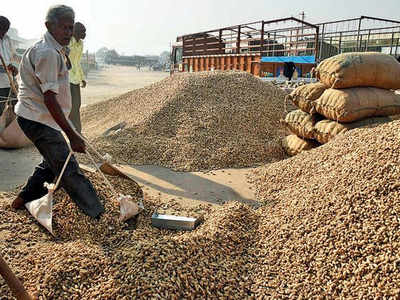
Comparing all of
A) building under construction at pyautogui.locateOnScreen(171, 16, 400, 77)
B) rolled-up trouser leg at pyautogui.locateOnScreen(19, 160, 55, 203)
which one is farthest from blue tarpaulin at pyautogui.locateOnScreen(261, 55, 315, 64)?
rolled-up trouser leg at pyautogui.locateOnScreen(19, 160, 55, 203)

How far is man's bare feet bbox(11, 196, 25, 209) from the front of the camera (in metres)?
2.98

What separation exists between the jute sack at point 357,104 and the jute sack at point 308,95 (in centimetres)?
24

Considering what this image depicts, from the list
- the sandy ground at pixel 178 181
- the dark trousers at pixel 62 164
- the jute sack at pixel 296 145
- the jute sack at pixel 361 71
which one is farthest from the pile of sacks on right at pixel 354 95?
the dark trousers at pixel 62 164

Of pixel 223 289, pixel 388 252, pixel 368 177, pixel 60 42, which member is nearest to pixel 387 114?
pixel 368 177

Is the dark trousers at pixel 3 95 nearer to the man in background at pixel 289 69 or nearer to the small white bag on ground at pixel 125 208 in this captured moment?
the small white bag on ground at pixel 125 208

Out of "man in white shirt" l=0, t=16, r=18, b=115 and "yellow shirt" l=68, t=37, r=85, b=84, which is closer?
"man in white shirt" l=0, t=16, r=18, b=115

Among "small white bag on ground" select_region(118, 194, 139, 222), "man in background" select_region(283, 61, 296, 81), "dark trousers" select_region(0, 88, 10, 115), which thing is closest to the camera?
"small white bag on ground" select_region(118, 194, 139, 222)

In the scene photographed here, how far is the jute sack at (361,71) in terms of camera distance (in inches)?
168

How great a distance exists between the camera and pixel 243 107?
6.16 metres

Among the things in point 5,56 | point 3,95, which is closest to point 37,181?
point 5,56

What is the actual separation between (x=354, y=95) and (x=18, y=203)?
3.85 meters

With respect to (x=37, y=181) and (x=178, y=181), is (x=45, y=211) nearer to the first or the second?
(x=37, y=181)

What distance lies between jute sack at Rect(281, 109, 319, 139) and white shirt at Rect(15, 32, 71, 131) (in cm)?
319

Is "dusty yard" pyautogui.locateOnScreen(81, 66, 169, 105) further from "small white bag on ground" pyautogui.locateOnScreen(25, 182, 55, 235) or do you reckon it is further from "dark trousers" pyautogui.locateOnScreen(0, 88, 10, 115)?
"small white bag on ground" pyautogui.locateOnScreen(25, 182, 55, 235)
